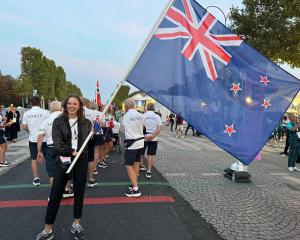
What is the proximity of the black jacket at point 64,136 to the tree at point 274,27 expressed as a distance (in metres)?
15.4

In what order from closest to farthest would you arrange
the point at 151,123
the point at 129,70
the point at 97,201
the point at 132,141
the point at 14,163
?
the point at 129,70
the point at 97,201
the point at 132,141
the point at 151,123
the point at 14,163

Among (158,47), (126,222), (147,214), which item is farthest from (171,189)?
(158,47)

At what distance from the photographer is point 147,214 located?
5.11 metres

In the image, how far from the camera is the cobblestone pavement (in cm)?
461

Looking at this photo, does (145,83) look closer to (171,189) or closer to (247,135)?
(247,135)

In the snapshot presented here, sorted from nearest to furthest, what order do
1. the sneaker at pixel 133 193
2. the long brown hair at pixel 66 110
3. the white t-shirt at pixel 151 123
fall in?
the long brown hair at pixel 66 110 → the sneaker at pixel 133 193 → the white t-shirt at pixel 151 123

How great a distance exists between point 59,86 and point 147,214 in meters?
69.3

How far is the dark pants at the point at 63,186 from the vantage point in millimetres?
4016

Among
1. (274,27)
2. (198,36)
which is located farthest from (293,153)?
(274,27)

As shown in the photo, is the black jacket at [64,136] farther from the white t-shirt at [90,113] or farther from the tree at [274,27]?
the tree at [274,27]

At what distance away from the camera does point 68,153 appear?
400 cm

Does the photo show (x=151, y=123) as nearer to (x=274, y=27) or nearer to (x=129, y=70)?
(x=129, y=70)

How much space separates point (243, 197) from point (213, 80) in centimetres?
237

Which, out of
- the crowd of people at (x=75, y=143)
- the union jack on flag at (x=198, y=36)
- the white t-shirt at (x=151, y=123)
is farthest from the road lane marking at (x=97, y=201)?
the union jack on flag at (x=198, y=36)
